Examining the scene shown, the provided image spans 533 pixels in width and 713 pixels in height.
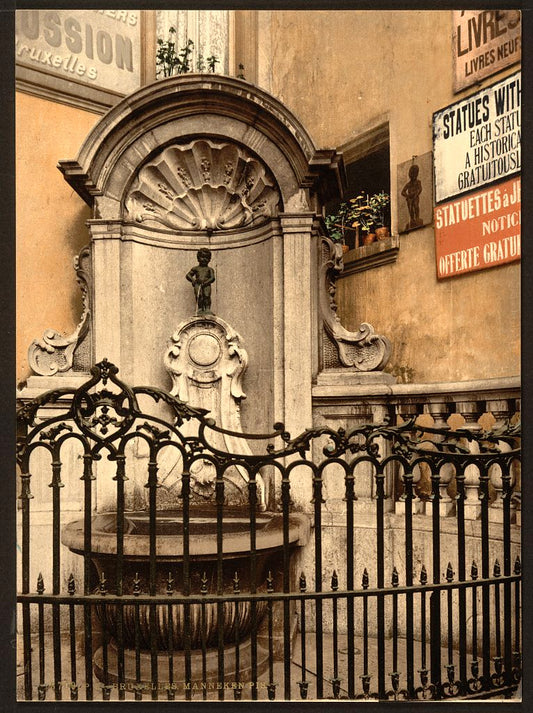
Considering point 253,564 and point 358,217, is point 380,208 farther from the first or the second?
point 253,564

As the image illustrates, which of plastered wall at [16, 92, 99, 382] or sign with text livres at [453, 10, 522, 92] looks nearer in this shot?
sign with text livres at [453, 10, 522, 92]

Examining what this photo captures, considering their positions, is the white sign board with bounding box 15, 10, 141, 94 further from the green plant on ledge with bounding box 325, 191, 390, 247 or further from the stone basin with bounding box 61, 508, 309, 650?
the stone basin with bounding box 61, 508, 309, 650

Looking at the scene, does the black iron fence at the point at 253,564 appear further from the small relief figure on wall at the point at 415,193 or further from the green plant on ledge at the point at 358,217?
the green plant on ledge at the point at 358,217

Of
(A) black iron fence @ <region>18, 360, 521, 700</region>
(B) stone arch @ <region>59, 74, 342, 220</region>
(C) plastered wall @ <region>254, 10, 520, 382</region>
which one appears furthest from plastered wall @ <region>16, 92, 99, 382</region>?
(C) plastered wall @ <region>254, 10, 520, 382</region>

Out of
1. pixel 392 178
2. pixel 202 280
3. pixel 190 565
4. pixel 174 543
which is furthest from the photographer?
pixel 392 178

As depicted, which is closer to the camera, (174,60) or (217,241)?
(217,241)

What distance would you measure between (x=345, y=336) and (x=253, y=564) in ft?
8.05

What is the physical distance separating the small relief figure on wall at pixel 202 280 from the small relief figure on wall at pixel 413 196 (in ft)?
6.91

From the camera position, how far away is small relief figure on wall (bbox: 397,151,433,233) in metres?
6.02

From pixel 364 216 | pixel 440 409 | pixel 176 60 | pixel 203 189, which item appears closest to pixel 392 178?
pixel 364 216

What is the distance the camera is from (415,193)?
243 inches

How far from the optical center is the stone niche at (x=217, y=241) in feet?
16.6

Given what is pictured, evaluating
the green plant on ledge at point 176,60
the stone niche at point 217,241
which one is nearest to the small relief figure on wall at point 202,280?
the stone niche at point 217,241

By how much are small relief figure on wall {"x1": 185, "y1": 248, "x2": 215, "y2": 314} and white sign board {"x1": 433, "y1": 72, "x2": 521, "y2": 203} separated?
218 centimetres
